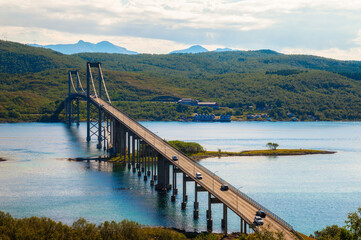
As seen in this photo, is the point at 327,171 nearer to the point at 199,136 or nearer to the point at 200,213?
the point at 200,213

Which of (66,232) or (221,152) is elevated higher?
(66,232)

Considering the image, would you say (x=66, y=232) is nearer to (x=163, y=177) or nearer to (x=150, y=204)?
(x=150, y=204)

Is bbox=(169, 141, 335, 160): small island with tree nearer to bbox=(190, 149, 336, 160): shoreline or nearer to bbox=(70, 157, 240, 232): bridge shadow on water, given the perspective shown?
bbox=(190, 149, 336, 160): shoreline

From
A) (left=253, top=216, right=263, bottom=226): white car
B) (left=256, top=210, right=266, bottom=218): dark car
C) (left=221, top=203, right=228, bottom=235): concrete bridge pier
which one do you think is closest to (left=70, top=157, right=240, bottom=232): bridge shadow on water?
(left=221, top=203, right=228, bottom=235): concrete bridge pier

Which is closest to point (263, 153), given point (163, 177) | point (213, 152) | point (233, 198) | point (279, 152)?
point (279, 152)

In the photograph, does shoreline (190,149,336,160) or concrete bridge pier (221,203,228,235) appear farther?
shoreline (190,149,336,160)

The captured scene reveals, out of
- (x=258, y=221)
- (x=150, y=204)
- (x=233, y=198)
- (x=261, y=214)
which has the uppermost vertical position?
(x=233, y=198)

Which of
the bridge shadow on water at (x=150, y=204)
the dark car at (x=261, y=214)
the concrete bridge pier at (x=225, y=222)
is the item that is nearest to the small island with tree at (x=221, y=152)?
the bridge shadow on water at (x=150, y=204)

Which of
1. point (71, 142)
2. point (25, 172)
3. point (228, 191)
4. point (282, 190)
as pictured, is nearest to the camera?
point (228, 191)

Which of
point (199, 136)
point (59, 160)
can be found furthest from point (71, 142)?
point (199, 136)

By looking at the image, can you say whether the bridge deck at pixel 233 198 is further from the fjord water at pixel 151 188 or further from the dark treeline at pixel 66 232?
the dark treeline at pixel 66 232

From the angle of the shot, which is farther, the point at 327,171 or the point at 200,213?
the point at 327,171

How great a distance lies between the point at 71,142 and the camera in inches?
5458

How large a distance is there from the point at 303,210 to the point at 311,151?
6444cm
